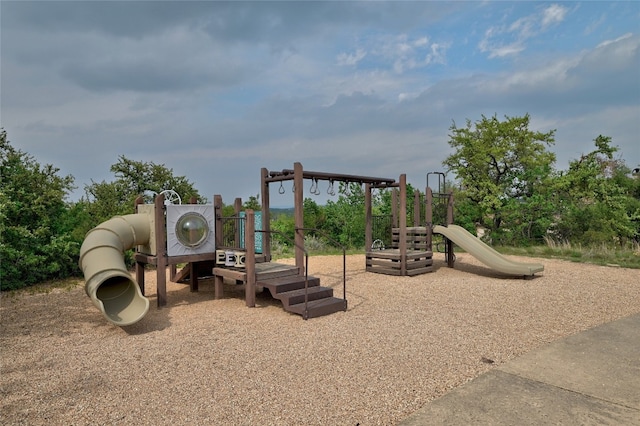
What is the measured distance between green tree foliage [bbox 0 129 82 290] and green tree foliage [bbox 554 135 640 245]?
54.2 feet

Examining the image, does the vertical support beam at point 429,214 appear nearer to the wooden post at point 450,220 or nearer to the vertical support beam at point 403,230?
the wooden post at point 450,220

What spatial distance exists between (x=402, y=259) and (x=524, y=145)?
1062 cm

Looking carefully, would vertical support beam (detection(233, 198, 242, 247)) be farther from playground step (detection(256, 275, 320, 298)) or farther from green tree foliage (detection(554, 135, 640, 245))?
green tree foliage (detection(554, 135, 640, 245))

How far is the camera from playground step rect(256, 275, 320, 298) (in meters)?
6.45

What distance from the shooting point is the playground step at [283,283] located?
6449 mm

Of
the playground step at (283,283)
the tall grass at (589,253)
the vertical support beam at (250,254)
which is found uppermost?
the vertical support beam at (250,254)

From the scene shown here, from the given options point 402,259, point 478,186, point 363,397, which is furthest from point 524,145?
point 363,397

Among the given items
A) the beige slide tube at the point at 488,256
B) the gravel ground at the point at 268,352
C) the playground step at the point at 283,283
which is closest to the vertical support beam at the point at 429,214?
the beige slide tube at the point at 488,256

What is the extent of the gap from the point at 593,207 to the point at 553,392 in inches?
598

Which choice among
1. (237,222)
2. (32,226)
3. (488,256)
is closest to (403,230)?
(488,256)

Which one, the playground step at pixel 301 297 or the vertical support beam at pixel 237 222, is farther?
the vertical support beam at pixel 237 222

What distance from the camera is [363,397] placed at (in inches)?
137

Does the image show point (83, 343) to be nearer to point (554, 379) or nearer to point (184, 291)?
point (184, 291)

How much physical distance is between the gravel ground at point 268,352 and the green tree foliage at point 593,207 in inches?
333
